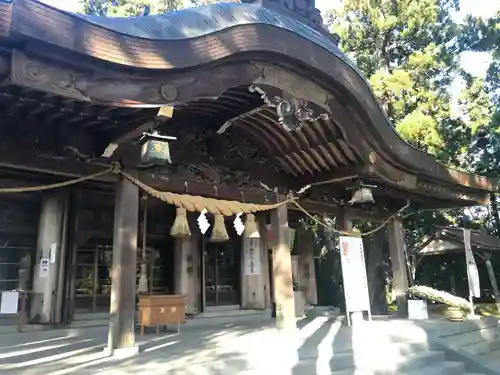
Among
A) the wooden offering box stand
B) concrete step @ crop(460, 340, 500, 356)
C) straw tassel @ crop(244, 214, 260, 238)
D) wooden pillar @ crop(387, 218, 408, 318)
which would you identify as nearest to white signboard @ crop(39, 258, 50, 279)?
the wooden offering box stand

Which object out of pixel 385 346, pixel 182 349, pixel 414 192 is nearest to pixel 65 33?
pixel 182 349

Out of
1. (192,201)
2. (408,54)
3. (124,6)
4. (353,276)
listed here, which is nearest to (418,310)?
(353,276)

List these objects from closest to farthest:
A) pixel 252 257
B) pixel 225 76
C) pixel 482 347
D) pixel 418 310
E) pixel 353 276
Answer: pixel 225 76 < pixel 353 276 < pixel 482 347 < pixel 418 310 < pixel 252 257

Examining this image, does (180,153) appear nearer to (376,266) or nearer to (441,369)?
(441,369)

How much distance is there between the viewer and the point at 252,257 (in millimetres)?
9984

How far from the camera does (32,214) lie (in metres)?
7.78

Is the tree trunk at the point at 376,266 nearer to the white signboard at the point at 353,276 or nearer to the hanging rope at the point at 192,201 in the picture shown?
the white signboard at the point at 353,276

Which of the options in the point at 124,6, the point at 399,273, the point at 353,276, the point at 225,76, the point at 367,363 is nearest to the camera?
the point at 225,76

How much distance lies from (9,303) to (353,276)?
5934 mm

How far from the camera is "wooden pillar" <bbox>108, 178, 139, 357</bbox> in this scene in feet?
16.9

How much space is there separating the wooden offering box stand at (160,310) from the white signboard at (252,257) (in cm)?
313

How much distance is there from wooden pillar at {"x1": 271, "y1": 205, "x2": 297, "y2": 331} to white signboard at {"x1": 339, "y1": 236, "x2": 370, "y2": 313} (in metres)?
1.03

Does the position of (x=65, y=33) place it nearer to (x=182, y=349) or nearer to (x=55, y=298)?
(x=182, y=349)

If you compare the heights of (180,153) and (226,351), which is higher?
(180,153)
